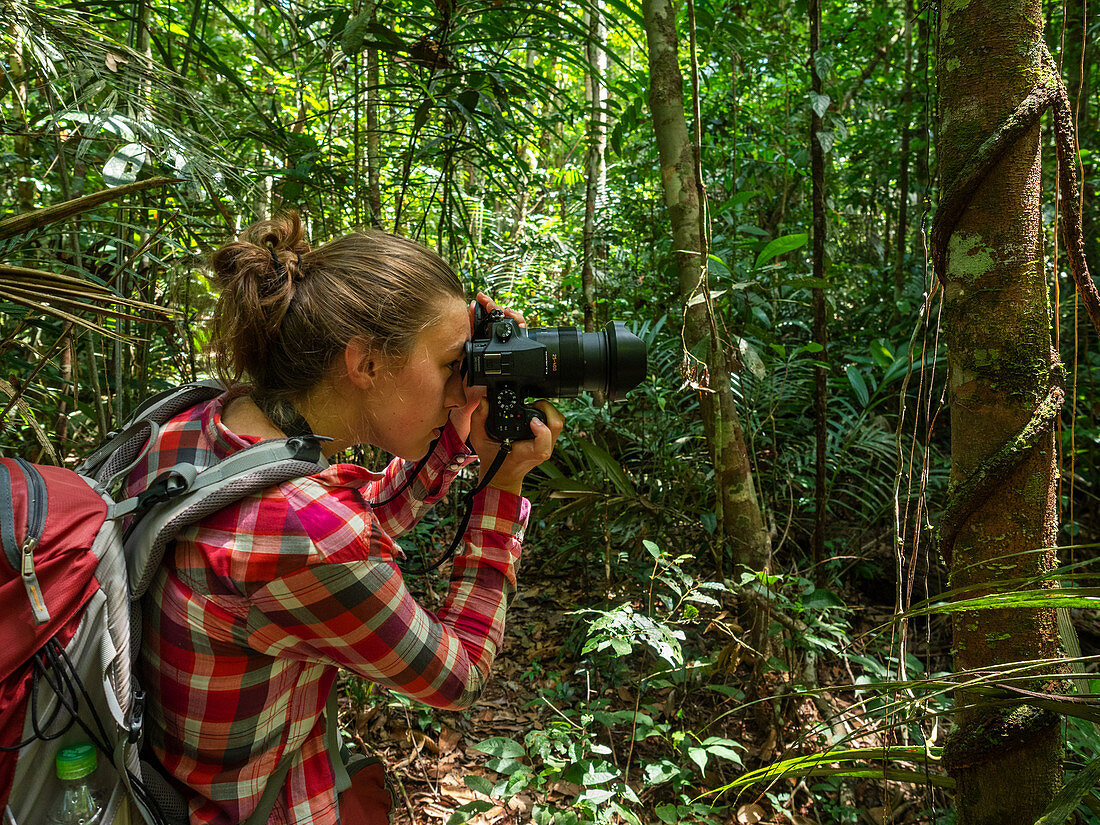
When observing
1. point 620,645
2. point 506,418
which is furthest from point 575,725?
point 506,418

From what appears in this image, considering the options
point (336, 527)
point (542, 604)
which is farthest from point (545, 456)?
point (542, 604)

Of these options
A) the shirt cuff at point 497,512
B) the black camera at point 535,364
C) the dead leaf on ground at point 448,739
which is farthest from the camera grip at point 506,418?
the dead leaf on ground at point 448,739

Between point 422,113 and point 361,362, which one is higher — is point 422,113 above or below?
above

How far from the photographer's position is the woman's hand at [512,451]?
1283mm

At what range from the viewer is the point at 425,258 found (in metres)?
1.21

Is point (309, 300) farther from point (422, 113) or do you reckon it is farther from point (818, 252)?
point (818, 252)

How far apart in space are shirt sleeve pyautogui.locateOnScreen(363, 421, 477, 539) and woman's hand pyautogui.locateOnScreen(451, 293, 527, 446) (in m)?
0.03

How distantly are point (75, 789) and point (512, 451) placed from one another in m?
0.76

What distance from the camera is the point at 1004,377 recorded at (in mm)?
972

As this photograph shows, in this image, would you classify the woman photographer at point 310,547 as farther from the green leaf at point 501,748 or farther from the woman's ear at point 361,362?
the green leaf at point 501,748

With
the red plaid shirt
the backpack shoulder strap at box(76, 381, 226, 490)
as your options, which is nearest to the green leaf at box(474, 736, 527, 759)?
the red plaid shirt

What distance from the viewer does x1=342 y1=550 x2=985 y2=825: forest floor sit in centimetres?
198

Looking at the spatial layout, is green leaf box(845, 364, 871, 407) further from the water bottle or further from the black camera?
the water bottle

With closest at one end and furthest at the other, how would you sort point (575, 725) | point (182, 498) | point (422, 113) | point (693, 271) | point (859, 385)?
point (182, 498) < point (575, 725) < point (693, 271) < point (422, 113) < point (859, 385)
